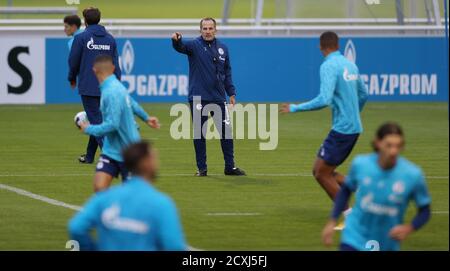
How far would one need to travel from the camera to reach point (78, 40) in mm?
18547

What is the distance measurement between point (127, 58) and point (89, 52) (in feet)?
35.1

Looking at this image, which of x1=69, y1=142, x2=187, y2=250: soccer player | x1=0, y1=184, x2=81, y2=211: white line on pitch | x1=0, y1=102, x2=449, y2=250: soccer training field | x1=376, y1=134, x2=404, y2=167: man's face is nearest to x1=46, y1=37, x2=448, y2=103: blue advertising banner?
x1=0, y1=102, x2=449, y2=250: soccer training field

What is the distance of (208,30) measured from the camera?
18.1m

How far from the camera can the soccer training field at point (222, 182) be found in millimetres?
13297

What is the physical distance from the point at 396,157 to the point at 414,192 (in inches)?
12.7

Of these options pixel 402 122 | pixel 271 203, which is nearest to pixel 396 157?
pixel 271 203

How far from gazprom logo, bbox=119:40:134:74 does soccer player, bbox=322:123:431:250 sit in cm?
2015

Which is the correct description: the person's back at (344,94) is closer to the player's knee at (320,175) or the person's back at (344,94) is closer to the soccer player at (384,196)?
the player's knee at (320,175)

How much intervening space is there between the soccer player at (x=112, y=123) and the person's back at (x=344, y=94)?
2286 mm

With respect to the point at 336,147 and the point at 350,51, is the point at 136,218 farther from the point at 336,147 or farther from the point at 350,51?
the point at 350,51

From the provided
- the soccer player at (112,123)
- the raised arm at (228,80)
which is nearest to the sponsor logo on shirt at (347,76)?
the soccer player at (112,123)

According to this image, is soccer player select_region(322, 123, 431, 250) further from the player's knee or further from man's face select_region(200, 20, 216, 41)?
man's face select_region(200, 20, 216, 41)

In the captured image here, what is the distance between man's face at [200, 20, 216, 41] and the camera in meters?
18.1
